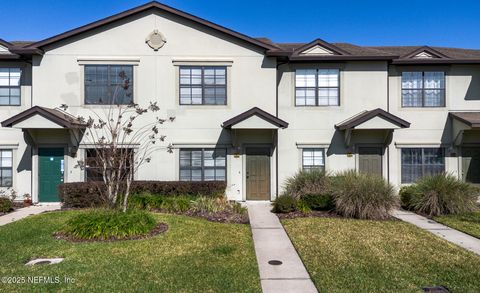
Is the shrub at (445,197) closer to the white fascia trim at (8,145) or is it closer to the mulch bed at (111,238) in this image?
the mulch bed at (111,238)

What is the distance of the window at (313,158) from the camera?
52.1 feet

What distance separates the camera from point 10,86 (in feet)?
50.3

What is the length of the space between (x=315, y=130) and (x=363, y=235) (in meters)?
7.32

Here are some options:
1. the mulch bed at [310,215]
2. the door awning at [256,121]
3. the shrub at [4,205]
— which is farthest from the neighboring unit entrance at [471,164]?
the shrub at [4,205]

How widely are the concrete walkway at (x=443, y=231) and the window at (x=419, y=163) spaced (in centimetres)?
355

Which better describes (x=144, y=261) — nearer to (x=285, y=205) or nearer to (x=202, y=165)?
(x=285, y=205)

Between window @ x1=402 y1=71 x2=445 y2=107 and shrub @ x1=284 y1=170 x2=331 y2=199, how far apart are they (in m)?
6.05

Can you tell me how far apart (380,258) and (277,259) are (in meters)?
2.26

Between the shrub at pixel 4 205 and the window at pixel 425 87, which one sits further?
the window at pixel 425 87

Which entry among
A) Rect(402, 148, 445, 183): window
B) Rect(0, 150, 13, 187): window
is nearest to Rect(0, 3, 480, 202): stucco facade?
Rect(0, 150, 13, 187): window

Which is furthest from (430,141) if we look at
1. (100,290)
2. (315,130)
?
(100,290)

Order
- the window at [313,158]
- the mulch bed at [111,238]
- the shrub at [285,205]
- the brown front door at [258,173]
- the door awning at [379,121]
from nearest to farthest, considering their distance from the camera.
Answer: the mulch bed at [111,238] < the shrub at [285,205] < the door awning at [379,121] < the brown front door at [258,173] < the window at [313,158]

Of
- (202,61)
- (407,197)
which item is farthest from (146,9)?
(407,197)

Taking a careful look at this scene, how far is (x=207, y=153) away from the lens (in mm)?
15398
